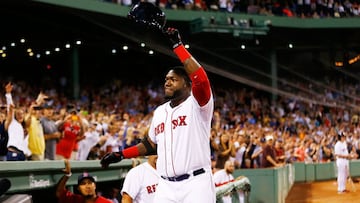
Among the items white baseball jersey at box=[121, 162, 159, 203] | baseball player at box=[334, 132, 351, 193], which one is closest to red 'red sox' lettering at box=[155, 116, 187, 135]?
white baseball jersey at box=[121, 162, 159, 203]

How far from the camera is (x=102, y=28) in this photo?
74.1ft

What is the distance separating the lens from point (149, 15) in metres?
5.06

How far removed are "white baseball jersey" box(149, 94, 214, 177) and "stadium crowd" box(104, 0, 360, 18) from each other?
19.2 m

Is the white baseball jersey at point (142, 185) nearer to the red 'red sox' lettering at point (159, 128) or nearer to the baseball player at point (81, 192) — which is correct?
the baseball player at point (81, 192)

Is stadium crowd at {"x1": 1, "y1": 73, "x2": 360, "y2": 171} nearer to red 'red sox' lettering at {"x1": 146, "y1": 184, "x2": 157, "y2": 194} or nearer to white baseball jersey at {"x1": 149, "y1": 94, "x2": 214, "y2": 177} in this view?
red 'red sox' lettering at {"x1": 146, "y1": 184, "x2": 157, "y2": 194}

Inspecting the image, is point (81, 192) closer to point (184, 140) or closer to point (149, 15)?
point (184, 140)

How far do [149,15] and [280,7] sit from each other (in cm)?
2406

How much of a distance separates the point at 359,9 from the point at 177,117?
26.5 metres

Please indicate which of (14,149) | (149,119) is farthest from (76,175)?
(149,119)

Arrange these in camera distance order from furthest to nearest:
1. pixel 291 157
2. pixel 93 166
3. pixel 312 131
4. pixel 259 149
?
1. pixel 312 131
2. pixel 291 157
3. pixel 259 149
4. pixel 93 166

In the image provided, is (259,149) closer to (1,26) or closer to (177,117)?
(177,117)

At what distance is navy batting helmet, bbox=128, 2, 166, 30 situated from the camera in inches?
197

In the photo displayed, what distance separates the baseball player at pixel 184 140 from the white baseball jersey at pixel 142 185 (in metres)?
1.26

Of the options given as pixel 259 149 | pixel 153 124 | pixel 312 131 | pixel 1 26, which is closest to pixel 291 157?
pixel 312 131
